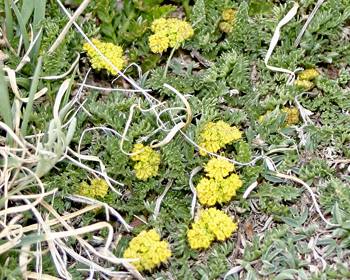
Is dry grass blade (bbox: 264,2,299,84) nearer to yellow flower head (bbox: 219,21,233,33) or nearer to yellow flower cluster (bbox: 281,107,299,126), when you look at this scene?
yellow flower cluster (bbox: 281,107,299,126)

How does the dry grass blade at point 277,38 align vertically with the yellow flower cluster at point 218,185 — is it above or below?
above

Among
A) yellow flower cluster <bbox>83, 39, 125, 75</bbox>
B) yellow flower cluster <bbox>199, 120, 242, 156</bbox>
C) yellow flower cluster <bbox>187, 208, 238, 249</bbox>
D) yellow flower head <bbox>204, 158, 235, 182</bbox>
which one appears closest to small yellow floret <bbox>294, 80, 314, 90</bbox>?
yellow flower cluster <bbox>199, 120, 242, 156</bbox>

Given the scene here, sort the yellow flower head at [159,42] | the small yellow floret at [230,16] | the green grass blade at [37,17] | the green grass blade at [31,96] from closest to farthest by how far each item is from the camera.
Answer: the green grass blade at [31,96]
the green grass blade at [37,17]
the yellow flower head at [159,42]
the small yellow floret at [230,16]

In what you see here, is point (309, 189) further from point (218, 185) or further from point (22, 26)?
point (22, 26)

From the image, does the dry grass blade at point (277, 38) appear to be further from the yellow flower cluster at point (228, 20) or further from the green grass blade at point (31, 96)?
the green grass blade at point (31, 96)

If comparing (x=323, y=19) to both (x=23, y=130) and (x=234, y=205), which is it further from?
(x=23, y=130)

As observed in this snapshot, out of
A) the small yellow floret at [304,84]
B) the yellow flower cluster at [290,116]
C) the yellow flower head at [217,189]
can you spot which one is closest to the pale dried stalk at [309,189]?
the yellow flower head at [217,189]
